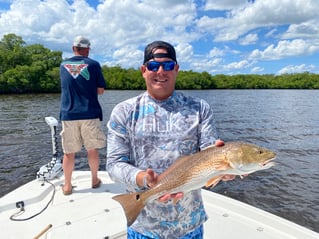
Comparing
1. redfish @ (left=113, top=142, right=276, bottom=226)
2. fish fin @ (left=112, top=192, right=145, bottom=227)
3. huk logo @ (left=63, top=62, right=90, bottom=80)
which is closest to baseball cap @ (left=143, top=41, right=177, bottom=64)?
redfish @ (left=113, top=142, right=276, bottom=226)

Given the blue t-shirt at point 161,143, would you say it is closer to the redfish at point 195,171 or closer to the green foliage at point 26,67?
the redfish at point 195,171

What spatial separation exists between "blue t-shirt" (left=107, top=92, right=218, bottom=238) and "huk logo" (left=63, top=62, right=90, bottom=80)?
2.77 meters

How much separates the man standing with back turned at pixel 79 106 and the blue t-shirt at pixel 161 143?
2.73 meters

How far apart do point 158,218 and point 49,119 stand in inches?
162

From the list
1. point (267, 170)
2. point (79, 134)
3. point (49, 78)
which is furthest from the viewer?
point (49, 78)

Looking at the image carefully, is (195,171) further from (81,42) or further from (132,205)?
(81,42)

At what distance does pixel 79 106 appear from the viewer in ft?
15.2

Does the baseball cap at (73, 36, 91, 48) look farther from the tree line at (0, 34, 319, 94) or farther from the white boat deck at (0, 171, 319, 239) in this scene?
the tree line at (0, 34, 319, 94)

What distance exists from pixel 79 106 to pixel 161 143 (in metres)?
2.96

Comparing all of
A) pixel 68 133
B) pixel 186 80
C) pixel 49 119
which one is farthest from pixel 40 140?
pixel 186 80

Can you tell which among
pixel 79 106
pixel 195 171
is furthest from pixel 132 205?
pixel 79 106

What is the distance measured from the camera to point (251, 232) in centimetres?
350

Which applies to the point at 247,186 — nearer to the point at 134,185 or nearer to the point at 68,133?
the point at 68,133

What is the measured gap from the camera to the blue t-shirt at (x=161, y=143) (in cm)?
202
